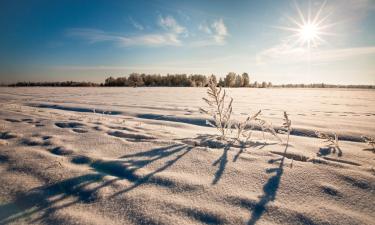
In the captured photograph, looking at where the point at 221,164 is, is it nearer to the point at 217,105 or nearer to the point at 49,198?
the point at 217,105

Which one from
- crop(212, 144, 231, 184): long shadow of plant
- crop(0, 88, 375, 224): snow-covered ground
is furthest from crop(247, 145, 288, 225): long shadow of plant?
crop(212, 144, 231, 184): long shadow of plant

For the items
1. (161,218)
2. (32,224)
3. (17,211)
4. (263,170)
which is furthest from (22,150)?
(263,170)

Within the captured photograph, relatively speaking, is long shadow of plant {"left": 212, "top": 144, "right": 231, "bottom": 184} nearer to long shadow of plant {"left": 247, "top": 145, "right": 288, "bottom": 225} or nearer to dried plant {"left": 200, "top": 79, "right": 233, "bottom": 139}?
long shadow of plant {"left": 247, "top": 145, "right": 288, "bottom": 225}

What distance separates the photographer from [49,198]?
43.1 inches

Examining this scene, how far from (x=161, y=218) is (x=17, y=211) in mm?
677

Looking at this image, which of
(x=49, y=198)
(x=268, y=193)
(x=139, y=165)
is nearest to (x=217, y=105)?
(x=139, y=165)

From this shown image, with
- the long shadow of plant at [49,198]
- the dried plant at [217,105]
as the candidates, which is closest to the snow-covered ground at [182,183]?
the long shadow of plant at [49,198]

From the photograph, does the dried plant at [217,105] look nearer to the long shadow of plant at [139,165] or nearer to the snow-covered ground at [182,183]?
the snow-covered ground at [182,183]

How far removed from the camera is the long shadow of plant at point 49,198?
3.22 ft

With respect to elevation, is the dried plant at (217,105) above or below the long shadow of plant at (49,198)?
above

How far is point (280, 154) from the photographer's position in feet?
5.56

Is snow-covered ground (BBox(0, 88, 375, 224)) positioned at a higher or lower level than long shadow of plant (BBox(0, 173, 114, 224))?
higher

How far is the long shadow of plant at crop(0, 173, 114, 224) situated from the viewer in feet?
3.22

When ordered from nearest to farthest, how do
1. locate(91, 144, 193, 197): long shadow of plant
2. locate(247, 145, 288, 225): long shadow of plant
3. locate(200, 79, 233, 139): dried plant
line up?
locate(247, 145, 288, 225): long shadow of plant, locate(91, 144, 193, 197): long shadow of plant, locate(200, 79, 233, 139): dried plant
